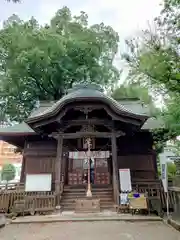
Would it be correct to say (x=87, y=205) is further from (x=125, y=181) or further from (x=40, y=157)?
(x=40, y=157)

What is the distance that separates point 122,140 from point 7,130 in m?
6.06

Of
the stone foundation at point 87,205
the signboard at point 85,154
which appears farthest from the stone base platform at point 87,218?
the signboard at point 85,154

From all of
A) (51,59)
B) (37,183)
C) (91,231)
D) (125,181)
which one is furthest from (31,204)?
(51,59)

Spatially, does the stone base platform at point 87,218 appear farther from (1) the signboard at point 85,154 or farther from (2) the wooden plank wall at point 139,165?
(2) the wooden plank wall at point 139,165

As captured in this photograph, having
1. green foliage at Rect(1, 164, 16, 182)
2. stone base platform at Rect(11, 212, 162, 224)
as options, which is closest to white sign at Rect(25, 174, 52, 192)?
stone base platform at Rect(11, 212, 162, 224)

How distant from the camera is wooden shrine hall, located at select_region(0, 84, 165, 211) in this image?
8992 mm

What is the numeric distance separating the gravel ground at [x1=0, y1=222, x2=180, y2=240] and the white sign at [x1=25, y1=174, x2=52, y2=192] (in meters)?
2.20

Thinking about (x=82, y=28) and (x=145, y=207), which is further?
(x=82, y=28)

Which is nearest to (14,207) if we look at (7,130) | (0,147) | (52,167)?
(52,167)

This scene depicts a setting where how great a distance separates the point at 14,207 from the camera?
26.5 feet

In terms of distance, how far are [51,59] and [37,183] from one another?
11.6 metres

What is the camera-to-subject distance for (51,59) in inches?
691

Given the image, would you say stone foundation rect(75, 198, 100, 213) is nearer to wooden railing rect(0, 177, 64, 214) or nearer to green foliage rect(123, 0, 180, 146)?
wooden railing rect(0, 177, 64, 214)

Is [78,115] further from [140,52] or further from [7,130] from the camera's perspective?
[140,52]
